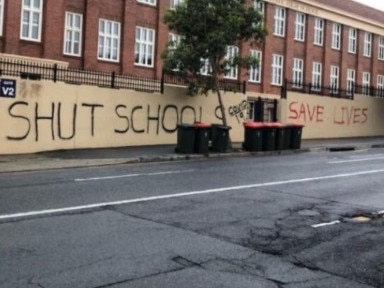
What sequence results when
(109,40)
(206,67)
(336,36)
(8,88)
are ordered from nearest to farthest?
(8,88) < (206,67) < (109,40) < (336,36)

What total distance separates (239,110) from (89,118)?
9.16 m

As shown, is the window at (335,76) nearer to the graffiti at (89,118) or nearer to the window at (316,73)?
the window at (316,73)

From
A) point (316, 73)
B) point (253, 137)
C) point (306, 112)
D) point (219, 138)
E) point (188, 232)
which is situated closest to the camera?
point (188, 232)

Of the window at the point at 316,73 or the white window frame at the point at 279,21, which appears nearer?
the white window frame at the point at 279,21

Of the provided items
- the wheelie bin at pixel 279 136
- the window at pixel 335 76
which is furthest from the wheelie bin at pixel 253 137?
the window at pixel 335 76

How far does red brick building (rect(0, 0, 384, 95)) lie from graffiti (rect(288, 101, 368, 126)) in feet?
8.06

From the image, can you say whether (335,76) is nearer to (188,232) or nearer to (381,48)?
(381,48)

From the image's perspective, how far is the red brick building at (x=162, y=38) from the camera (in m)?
30.2

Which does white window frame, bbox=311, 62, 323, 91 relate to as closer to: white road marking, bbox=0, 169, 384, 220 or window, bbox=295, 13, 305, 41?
window, bbox=295, 13, 305, 41

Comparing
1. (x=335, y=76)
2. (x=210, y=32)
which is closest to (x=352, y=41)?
(x=335, y=76)

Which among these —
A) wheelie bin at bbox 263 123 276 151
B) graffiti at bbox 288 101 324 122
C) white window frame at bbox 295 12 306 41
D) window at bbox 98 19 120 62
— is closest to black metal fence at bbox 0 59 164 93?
wheelie bin at bbox 263 123 276 151

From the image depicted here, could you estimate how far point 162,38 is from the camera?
1427 inches

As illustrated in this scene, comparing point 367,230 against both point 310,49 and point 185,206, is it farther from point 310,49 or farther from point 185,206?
point 310,49

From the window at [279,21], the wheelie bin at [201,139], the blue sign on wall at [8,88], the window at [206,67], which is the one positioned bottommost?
the wheelie bin at [201,139]
